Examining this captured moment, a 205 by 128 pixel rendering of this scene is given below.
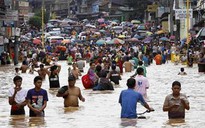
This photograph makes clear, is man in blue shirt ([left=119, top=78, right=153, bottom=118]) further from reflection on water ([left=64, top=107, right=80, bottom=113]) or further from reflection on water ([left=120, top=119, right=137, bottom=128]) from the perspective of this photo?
reflection on water ([left=64, top=107, right=80, bottom=113])

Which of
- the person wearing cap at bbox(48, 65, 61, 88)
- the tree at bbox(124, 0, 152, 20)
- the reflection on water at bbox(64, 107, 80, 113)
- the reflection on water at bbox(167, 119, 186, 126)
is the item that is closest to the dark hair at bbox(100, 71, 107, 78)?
the person wearing cap at bbox(48, 65, 61, 88)

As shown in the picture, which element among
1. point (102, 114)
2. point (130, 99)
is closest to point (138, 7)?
point (102, 114)

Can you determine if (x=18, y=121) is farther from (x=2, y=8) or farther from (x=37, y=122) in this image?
(x=2, y=8)

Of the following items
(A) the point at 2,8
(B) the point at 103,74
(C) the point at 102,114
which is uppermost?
(A) the point at 2,8

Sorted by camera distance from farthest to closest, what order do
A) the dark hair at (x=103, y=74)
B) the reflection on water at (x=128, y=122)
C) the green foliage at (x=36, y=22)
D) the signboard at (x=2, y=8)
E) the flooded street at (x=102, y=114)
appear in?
the green foliage at (x=36, y=22), the signboard at (x=2, y=8), the dark hair at (x=103, y=74), the flooded street at (x=102, y=114), the reflection on water at (x=128, y=122)

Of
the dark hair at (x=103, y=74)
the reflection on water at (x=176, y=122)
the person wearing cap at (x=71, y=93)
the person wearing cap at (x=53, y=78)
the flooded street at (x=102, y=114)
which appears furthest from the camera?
the person wearing cap at (x=53, y=78)

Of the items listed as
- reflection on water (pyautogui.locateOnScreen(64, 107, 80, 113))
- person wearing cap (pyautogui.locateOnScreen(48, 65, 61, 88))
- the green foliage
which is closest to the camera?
reflection on water (pyautogui.locateOnScreen(64, 107, 80, 113))

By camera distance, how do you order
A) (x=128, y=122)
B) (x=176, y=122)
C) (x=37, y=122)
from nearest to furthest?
(x=176, y=122) < (x=128, y=122) < (x=37, y=122)

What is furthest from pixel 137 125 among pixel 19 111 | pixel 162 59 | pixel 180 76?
pixel 162 59

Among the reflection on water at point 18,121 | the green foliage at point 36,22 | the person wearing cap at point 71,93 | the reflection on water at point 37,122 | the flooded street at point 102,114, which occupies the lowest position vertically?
the flooded street at point 102,114

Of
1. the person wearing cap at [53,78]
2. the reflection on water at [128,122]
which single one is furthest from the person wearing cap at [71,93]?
the person wearing cap at [53,78]

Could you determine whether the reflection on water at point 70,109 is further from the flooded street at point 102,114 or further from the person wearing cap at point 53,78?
the person wearing cap at point 53,78

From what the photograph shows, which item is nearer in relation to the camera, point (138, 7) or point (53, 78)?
point (53, 78)

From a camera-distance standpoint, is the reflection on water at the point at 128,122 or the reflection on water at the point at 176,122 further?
the reflection on water at the point at 176,122
